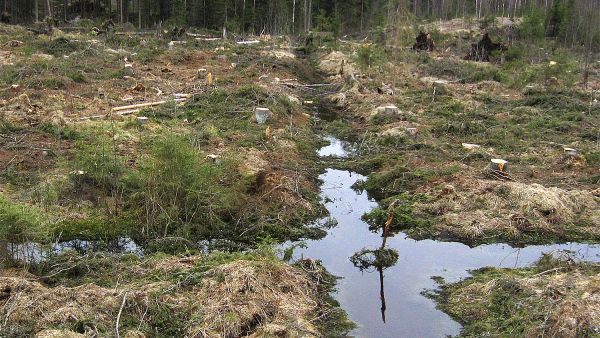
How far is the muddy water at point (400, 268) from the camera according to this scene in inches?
271

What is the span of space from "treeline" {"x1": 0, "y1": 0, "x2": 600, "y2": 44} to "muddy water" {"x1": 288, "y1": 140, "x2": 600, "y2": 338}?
25602 mm

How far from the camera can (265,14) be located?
41.1 m

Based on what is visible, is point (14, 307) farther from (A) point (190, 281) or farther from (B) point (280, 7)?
(B) point (280, 7)

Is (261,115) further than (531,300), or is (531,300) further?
(261,115)

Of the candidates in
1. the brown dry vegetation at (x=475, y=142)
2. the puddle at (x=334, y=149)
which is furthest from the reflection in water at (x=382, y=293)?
the puddle at (x=334, y=149)

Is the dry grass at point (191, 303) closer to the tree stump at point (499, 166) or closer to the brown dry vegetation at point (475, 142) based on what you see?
the brown dry vegetation at point (475, 142)

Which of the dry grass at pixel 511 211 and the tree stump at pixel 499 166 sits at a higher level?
the tree stump at pixel 499 166

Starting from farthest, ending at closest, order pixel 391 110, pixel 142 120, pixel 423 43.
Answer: pixel 423 43 < pixel 391 110 < pixel 142 120

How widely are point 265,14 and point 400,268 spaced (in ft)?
116

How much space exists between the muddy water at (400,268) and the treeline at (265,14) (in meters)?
25.6

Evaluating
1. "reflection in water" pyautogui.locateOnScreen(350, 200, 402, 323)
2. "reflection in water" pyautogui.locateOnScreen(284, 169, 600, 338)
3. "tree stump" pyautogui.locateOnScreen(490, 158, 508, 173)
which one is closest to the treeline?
"tree stump" pyautogui.locateOnScreen(490, 158, 508, 173)

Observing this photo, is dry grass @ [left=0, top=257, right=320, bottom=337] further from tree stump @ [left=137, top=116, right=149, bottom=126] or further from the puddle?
tree stump @ [left=137, top=116, right=149, bottom=126]

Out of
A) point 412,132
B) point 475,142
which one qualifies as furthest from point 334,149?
point 475,142

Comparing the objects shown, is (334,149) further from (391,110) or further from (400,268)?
(400,268)
